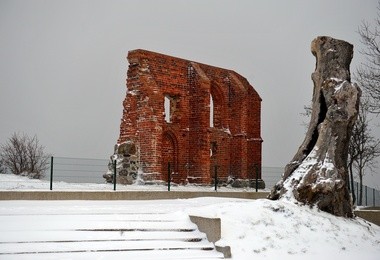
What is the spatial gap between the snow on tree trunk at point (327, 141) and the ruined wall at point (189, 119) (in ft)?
38.0

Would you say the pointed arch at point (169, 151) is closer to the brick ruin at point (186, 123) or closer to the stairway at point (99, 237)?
the brick ruin at point (186, 123)

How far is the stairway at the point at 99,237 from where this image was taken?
30.1ft

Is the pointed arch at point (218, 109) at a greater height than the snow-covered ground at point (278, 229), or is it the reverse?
the pointed arch at point (218, 109)

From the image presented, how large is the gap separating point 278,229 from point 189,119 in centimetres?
1747

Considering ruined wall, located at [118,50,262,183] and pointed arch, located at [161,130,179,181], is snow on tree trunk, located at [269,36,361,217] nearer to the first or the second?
ruined wall, located at [118,50,262,183]

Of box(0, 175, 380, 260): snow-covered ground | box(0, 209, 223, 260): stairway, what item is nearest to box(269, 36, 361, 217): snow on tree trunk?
box(0, 175, 380, 260): snow-covered ground

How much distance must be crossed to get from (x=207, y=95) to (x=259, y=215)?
16972 millimetres

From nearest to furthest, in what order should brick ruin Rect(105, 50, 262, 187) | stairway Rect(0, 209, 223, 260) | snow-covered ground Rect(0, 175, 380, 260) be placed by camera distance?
stairway Rect(0, 209, 223, 260) < snow-covered ground Rect(0, 175, 380, 260) < brick ruin Rect(105, 50, 262, 187)

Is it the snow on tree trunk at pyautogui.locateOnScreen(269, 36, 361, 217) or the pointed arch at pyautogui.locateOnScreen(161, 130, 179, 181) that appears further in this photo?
A: the pointed arch at pyautogui.locateOnScreen(161, 130, 179, 181)

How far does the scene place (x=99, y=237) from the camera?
9867 millimetres

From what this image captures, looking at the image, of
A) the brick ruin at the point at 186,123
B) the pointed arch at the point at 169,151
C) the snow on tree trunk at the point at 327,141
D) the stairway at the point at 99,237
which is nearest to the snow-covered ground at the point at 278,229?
the stairway at the point at 99,237

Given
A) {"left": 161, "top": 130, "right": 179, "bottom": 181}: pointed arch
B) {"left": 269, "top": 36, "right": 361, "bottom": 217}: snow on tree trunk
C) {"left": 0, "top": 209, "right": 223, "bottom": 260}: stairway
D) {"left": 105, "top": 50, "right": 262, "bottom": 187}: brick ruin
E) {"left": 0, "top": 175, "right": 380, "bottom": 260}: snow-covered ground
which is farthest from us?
{"left": 161, "top": 130, "right": 179, "bottom": 181}: pointed arch

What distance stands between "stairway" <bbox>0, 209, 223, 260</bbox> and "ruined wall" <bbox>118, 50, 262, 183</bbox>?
1326 centimetres

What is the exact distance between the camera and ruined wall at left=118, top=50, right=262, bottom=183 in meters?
24.8
